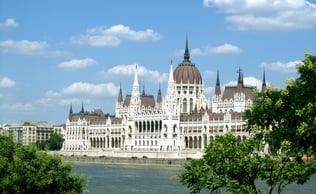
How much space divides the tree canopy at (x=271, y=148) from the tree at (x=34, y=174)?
5891 millimetres

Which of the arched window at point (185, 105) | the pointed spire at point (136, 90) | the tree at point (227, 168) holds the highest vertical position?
the pointed spire at point (136, 90)

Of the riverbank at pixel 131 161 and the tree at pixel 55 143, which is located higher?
the tree at pixel 55 143

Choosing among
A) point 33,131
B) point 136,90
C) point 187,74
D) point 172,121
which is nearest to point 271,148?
point 172,121

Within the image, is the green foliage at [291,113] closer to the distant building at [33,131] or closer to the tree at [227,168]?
the tree at [227,168]

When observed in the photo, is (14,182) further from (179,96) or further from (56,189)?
(179,96)

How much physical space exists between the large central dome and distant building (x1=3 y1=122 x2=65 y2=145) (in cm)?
5618

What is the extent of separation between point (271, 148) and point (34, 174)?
939 centimetres

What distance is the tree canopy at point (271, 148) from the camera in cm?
1895

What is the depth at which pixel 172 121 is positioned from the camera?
10994 centimetres

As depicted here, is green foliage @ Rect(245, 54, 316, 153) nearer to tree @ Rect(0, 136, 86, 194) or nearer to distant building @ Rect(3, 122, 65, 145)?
tree @ Rect(0, 136, 86, 194)

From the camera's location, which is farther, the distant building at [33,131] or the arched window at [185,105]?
the distant building at [33,131]

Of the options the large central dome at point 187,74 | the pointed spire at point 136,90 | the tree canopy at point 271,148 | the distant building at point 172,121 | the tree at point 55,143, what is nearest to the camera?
the tree canopy at point 271,148

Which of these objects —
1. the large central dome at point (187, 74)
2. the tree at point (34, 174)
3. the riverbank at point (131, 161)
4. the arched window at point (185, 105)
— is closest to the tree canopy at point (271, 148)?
the tree at point (34, 174)

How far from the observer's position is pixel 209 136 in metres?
105
